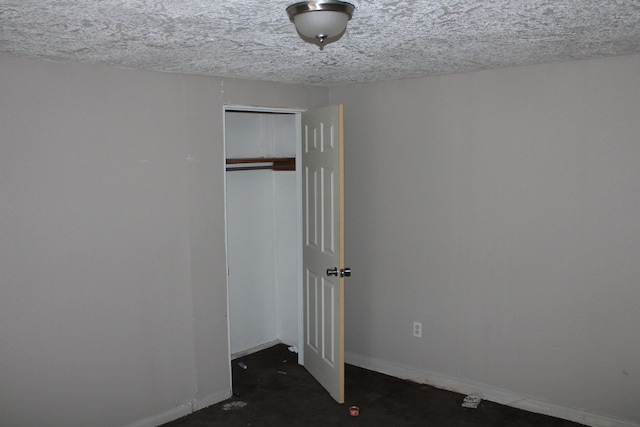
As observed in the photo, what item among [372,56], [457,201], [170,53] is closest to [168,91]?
[170,53]

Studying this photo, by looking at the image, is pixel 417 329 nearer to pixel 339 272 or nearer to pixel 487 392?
pixel 487 392

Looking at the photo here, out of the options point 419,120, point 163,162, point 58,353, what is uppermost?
point 419,120

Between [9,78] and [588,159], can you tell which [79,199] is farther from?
[588,159]

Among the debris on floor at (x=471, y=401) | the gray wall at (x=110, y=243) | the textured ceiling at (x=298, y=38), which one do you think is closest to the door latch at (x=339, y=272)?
the gray wall at (x=110, y=243)

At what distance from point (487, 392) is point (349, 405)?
3.11 feet

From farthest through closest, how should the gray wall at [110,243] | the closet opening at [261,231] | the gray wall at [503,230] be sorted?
the closet opening at [261,231] → the gray wall at [503,230] → the gray wall at [110,243]

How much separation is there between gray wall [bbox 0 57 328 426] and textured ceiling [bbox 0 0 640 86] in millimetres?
226

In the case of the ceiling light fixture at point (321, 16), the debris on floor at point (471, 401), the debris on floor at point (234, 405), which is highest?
the ceiling light fixture at point (321, 16)

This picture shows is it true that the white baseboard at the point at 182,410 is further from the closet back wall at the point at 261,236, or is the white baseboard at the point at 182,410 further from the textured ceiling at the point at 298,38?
the textured ceiling at the point at 298,38

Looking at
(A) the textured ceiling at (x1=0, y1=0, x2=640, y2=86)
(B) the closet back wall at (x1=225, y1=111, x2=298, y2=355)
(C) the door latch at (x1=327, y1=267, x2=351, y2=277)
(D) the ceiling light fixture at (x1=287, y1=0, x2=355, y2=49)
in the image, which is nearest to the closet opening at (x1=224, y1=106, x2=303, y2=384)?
(B) the closet back wall at (x1=225, y1=111, x2=298, y2=355)

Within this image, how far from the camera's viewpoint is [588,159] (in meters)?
3.36

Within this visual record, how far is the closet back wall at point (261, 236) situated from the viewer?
185 inches

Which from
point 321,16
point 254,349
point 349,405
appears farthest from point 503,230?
point 254,349

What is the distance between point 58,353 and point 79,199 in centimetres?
84
